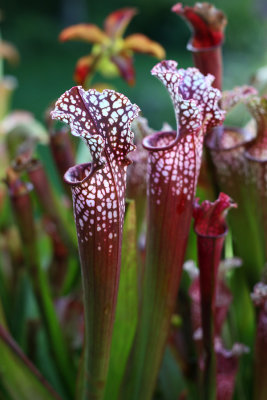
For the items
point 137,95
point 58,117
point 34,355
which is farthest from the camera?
point 137,95

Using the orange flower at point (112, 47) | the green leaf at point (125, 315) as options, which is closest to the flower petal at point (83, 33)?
the orange flower at point (112, 47)

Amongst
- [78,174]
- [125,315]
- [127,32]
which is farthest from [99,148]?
[127,32]

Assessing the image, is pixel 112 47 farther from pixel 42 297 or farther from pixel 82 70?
pixel 42 297

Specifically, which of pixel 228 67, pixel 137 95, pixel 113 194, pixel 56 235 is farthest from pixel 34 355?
pixel 228 67

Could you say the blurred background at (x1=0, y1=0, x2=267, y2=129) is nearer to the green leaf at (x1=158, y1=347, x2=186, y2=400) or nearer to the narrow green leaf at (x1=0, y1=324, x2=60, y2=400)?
the green leaf at (x1=158, y1=347, x2=186, y2=400)

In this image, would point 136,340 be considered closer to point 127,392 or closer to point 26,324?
point 127,392

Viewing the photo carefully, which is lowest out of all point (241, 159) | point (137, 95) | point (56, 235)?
point (137, 95)

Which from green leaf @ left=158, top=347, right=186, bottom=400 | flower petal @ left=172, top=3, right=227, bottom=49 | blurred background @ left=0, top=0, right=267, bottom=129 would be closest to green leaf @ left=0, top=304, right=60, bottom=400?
green leaf @ left=158, top=347, right=186, bottom=400

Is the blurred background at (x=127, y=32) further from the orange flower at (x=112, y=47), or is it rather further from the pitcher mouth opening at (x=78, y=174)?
the pitcher mouth opening at (x=78, y=174)
